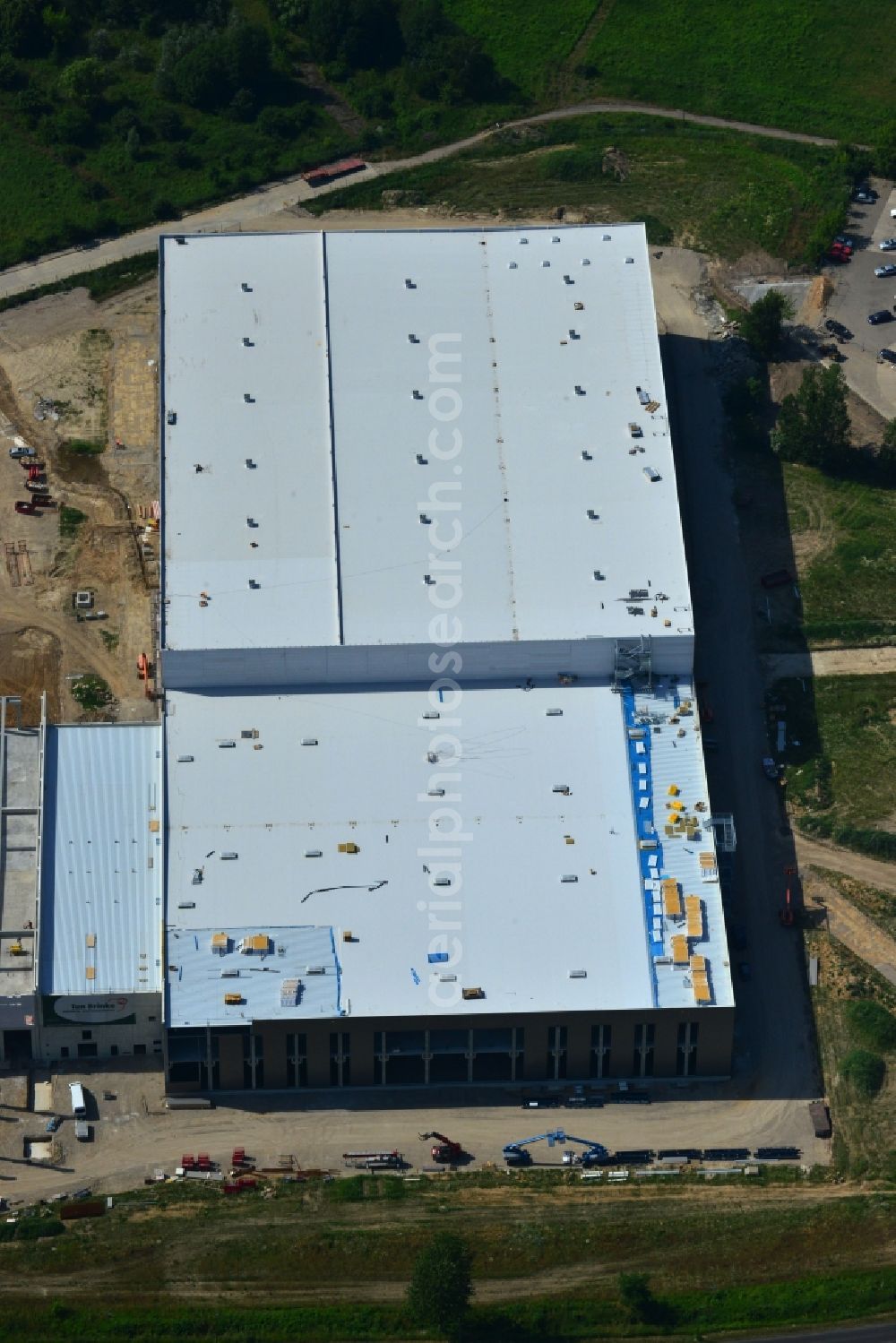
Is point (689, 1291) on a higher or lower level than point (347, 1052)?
lower

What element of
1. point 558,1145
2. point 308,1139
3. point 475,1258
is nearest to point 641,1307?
point 475,1258

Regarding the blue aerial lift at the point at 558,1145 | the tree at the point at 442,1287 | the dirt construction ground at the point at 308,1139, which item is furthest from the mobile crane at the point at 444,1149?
the tree at the point at 442,1287

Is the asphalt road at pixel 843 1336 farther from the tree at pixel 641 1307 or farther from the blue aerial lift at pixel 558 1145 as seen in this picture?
the blue aerial lift at pixel 558 1145

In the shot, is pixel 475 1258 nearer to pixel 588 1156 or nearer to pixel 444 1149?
pixel 444 1149

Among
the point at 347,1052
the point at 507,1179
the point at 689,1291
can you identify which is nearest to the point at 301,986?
the point at 347,1052

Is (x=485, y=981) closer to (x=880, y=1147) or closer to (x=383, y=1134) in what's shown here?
(x=383, y=1134)

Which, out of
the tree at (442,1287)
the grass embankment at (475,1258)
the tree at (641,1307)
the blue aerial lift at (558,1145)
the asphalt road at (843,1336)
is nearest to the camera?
the tree at (442,1287)

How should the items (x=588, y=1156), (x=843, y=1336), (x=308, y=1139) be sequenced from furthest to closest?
(x=308, y=1139) → (x=588, y=1156) → (x=843, y=1336)
